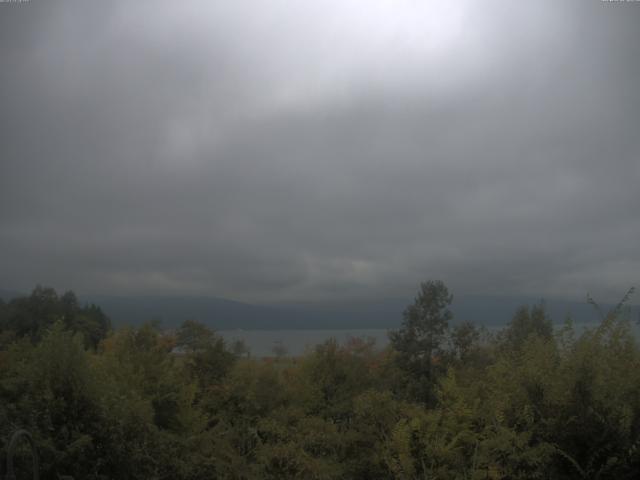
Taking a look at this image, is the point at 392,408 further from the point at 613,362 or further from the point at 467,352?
the point at 467,352

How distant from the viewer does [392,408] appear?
11945 mm

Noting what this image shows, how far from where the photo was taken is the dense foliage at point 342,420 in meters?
8.32

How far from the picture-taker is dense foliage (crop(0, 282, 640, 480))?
832 cm

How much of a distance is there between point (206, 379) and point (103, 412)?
387 inches

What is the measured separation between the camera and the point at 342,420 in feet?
50.2

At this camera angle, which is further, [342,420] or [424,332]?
[424,332]

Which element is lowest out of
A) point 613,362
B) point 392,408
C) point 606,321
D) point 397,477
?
point 397,477

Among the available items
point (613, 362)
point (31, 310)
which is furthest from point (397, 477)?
point (31, 310)

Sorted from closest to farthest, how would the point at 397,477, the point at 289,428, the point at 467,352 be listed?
the point at 397,477
the point at 289,428
the point at 467,352

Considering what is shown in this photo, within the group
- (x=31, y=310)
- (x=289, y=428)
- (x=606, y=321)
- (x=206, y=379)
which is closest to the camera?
(x=606, y=321)

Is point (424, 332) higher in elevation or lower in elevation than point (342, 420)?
higher

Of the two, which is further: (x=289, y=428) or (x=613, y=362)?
(x=289, y=428)

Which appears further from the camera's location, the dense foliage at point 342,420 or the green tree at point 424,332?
the green tree at point 424,332

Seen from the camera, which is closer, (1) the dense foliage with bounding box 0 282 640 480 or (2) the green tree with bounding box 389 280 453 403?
(1) the dense foliage with bounding box 0 282 640 480
